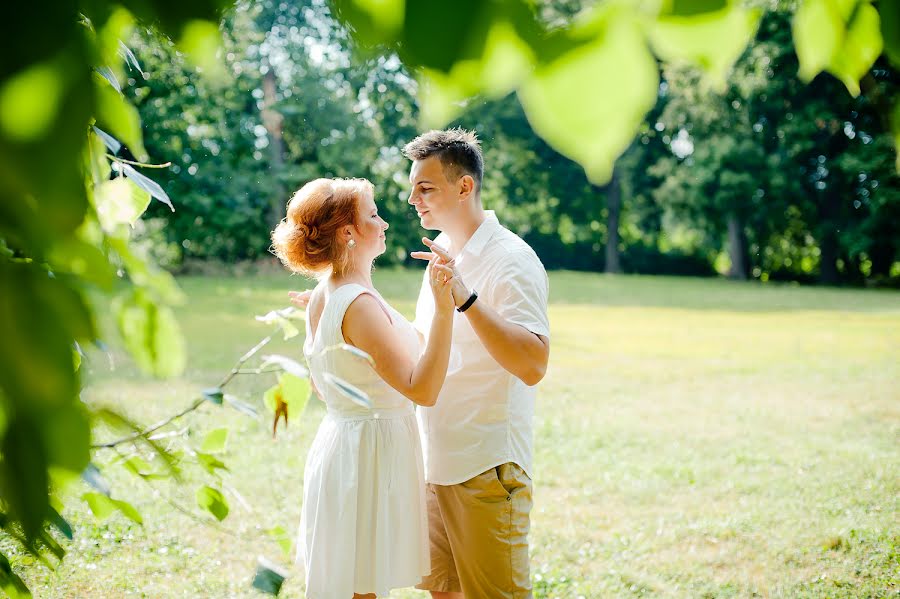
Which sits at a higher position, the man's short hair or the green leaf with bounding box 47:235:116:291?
the man's short hair

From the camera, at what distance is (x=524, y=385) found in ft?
9.42

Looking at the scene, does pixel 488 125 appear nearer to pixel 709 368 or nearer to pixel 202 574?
pixel 709 368

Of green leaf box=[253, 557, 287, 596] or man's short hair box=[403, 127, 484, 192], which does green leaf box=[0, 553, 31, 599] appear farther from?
man's short hair box=[403, 127, 484, 192]

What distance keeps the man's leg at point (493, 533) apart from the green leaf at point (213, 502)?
1.31 meters

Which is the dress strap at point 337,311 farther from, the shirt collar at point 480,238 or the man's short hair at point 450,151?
the man's short hair at point 450,151

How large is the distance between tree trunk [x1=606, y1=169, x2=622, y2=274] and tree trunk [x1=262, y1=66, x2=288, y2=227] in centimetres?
1590

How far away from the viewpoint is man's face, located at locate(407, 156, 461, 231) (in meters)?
2.91

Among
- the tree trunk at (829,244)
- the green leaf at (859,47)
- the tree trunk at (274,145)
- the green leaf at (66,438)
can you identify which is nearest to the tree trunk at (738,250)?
the tree trunk at (829,244)

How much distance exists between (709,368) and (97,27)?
461 inches

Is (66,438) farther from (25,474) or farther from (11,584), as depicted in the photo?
(11,584)

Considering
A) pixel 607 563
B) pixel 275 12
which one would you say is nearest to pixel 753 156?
pixel 275 12

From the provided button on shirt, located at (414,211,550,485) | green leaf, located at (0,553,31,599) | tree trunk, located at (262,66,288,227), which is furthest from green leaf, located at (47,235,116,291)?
tree trunk, located at (262,66,288,227)

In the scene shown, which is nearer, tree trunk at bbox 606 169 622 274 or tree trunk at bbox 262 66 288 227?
tree trunk at bbox 262 66 288 227

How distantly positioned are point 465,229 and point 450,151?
0.94 ft
